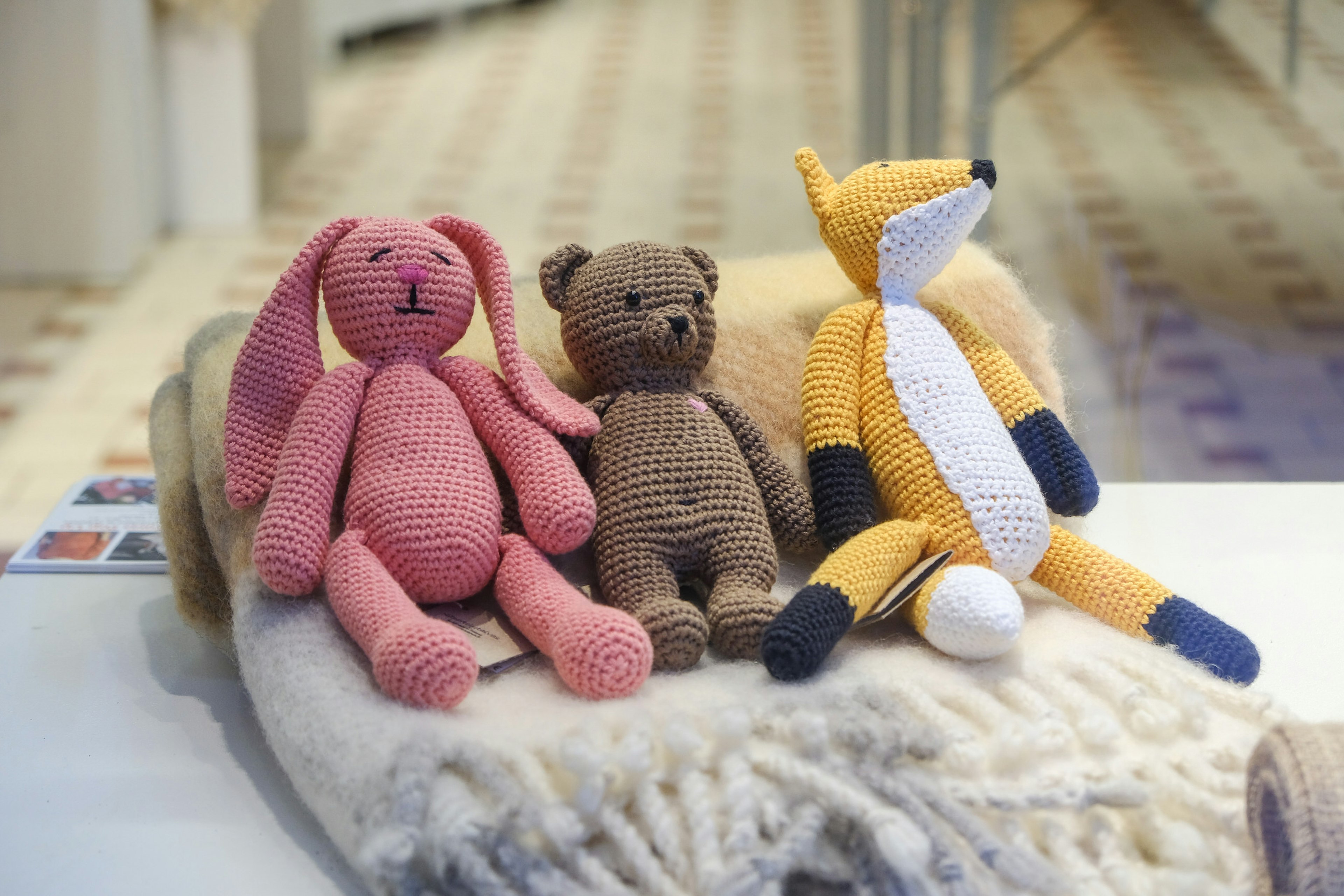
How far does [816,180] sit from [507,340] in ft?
0.76

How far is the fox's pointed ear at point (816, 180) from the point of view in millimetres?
770

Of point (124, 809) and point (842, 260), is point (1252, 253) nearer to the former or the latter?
point (842, 260)

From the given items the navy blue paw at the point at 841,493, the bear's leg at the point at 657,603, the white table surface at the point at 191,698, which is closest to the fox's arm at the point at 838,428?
the navy blue paw at the point at 841,493

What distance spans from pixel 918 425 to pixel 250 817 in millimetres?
412

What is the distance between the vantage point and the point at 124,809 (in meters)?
0.60

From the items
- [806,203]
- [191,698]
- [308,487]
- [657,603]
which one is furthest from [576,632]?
[806,203]

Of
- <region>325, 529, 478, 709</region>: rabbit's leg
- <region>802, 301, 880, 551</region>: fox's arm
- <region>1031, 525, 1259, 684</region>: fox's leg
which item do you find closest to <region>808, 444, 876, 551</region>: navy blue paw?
<region>802, 301, 880, 551</region>: fox's arm

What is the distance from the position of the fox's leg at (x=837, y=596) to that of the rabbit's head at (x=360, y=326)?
0.15m

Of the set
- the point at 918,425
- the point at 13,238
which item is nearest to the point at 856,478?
the point at 918,425

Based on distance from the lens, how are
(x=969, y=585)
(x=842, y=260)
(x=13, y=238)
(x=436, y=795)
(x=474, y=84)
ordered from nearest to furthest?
(x=436, y=795), (x=969, y=585), (x=842, y=260), (x=13, y=238), (x=474, y=84)

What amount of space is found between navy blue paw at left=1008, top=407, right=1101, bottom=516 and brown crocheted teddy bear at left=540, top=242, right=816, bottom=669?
14 cm

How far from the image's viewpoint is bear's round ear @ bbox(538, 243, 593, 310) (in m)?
0.74

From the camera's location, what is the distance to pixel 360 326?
0.68m

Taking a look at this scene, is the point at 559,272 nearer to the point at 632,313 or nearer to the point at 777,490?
the point at 632,313
